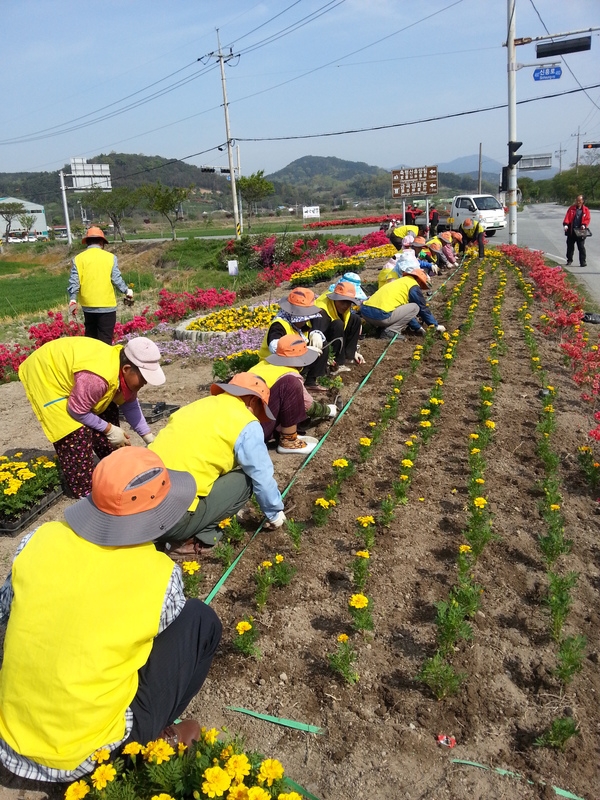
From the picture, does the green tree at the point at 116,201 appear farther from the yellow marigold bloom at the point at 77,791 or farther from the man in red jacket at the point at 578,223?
the yellow marigold bloom at the point at 77,791

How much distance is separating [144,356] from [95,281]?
3.18m

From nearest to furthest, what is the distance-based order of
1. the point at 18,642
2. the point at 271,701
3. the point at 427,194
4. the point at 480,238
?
the point at 18,642 < the point at 271,701 < the point at 480,238 < the point at 427,194

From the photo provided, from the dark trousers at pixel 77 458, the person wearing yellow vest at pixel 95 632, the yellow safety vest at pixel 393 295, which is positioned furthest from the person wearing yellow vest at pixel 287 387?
the yellow safety vest at pixel 393 295

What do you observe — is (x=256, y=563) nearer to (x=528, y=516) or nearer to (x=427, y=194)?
(x=528, y=516)

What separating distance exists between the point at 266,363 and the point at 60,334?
4.90 meters

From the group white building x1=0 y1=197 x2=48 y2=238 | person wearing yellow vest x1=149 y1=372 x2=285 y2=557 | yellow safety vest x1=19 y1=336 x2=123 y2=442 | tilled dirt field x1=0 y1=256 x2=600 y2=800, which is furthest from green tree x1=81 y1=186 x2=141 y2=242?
person wearing yellow vest x1=149 y1=372 x2=285 y2=557

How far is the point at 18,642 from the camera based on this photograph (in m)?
2.01

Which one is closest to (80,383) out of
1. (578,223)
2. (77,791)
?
(77,791)

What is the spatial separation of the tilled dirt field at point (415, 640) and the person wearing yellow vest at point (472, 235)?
11139mm

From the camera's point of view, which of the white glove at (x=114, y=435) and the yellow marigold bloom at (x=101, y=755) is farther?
the white glove at (x=114, y=435)

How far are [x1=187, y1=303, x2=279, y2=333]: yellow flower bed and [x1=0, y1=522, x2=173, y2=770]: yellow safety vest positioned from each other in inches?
277

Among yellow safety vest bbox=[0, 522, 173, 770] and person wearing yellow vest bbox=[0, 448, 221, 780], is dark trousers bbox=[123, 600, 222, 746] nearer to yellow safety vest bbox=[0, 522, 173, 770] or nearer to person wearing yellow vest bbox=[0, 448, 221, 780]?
person wearing yellow vest bbox=[0, 448, 221, 780]

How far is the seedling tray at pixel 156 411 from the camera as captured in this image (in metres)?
6.02

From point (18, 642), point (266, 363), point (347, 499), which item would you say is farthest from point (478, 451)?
point (18, 642)
